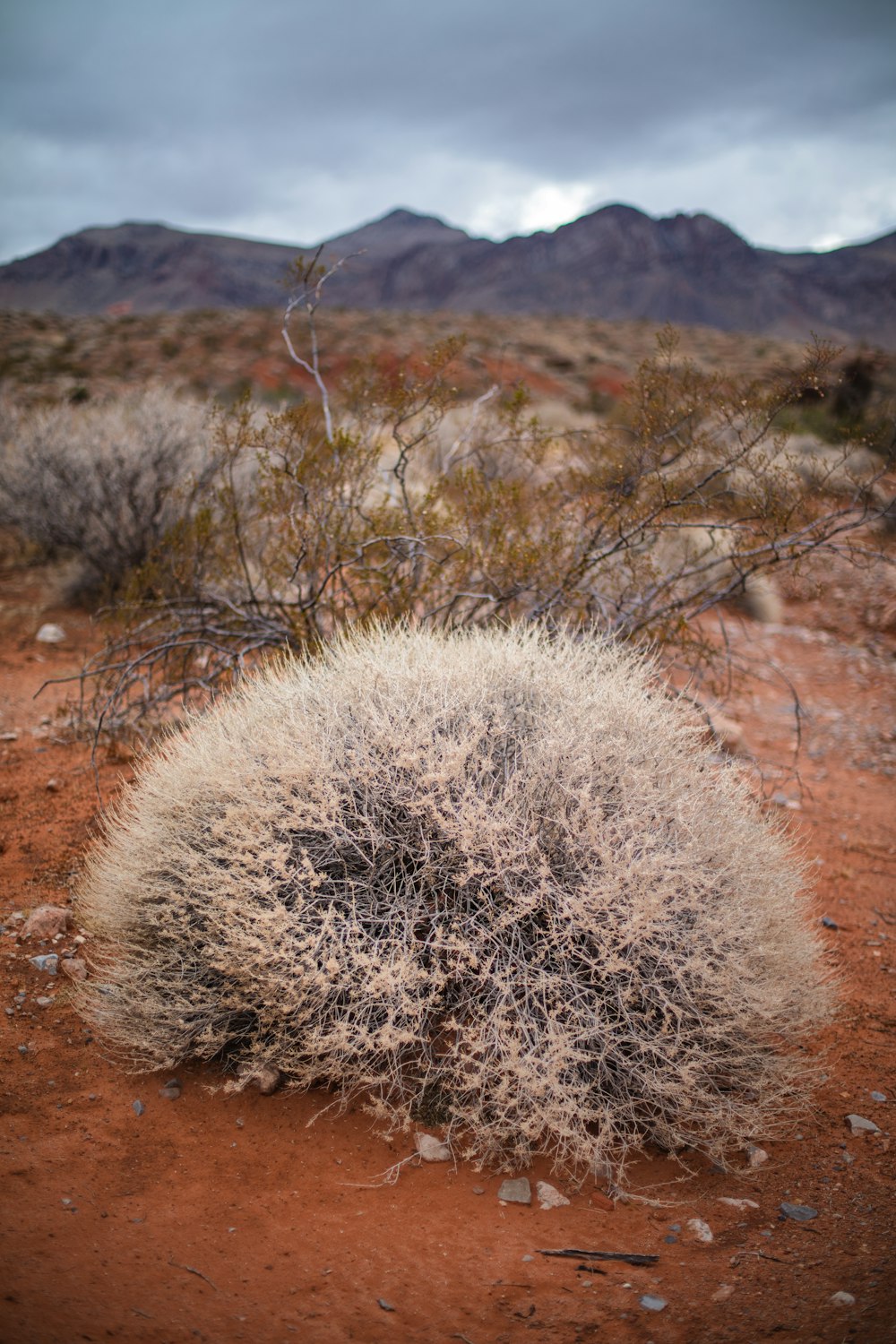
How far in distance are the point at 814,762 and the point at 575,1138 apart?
4.97 metres

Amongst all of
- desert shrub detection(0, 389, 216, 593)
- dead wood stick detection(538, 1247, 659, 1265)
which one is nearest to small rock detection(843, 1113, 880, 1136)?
dead wood stick detection(538, 1247, 659, 1265)

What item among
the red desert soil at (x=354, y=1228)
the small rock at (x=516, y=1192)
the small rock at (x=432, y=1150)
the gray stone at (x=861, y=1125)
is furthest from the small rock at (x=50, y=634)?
the gray stone at (x=861, y=1125)

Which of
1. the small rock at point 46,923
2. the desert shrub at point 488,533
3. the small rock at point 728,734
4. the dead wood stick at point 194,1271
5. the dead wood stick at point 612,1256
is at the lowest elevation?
the dead wood stick at point 194,1271

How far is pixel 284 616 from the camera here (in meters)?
5.28

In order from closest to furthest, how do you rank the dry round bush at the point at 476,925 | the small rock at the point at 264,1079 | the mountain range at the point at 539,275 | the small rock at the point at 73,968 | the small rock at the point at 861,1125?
1. the dry round bush at the point at 476,925
2. the small rock at the point at 264,1079
3. the small rock at the point at 861,1125
4. the small rock at the point at 73,968
5. the mountain range at the point at 539,275

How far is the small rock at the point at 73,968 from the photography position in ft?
10.5

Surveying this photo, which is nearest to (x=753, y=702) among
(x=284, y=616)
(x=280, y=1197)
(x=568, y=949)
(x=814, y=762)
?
(x=814, y=762)

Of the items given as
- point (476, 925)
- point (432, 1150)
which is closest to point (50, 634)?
point (476, 925)

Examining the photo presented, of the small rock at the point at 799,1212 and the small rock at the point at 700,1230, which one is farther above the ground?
the small rock at the point at 799,1212

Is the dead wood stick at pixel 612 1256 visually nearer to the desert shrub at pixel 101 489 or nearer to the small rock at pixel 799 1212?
the small rock at pixel 799 1212

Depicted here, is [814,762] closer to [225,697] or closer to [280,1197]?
[225,697]

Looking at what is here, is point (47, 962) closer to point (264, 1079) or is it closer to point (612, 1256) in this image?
point (264, 1079)

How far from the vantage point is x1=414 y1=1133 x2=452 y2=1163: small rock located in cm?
249

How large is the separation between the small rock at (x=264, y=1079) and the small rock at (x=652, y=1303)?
1238 millimetres
